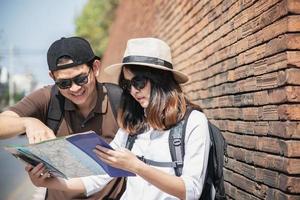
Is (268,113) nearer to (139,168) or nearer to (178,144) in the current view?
(178,144)

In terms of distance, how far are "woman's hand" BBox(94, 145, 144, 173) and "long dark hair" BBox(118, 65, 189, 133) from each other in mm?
318

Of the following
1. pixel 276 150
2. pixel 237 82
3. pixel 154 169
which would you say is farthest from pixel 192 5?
pixel 154 169

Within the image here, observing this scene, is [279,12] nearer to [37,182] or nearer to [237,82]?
[237,82]

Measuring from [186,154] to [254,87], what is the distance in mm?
899

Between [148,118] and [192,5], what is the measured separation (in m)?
3.00

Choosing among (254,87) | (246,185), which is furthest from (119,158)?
(246,185)

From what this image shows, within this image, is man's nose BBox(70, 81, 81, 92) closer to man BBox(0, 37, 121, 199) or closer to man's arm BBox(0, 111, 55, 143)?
man BBox(0, 37, 121, 199)

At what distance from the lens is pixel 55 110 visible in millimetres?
3201

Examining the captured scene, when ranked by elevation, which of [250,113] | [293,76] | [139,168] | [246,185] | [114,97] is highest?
[293,76]

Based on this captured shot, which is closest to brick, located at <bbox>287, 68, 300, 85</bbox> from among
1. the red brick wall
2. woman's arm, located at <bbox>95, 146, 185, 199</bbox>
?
the red brick wall

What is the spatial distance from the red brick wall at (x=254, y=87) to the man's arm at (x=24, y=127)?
1271 mm

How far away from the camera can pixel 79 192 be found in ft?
9.46

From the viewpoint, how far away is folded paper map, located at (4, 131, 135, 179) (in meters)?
2.24

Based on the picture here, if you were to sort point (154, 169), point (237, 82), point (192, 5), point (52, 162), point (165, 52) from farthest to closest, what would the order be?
1. point (192, 5)
2. point (237, 82)
3. point (165, 52)
4. point (52, 162)
5. point (154, 169)
